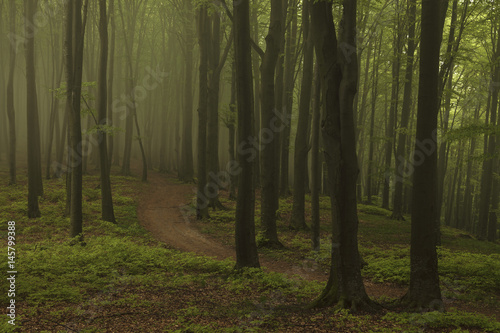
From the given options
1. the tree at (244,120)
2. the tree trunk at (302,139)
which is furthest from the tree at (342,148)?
the tree trunk at (302,139)

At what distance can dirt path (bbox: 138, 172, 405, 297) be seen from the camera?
10758 millimetres

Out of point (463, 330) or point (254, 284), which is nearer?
point (463, 330)

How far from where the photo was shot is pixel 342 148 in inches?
275

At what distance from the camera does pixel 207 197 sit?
18047mm

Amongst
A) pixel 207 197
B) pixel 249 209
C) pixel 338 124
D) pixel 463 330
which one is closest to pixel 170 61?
pixel 207 197

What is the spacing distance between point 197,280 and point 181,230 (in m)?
6.82

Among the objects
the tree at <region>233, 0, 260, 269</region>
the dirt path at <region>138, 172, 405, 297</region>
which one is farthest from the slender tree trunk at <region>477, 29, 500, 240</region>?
the tree at <region>233, 0, 260, 269</region>

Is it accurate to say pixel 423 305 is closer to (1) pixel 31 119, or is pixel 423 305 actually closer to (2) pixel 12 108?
(1) pixel 31 119

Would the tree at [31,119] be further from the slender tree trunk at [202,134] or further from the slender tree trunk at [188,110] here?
the slender tree trunk at [188,110]

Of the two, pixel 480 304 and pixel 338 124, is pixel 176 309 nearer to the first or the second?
pixel 338 124

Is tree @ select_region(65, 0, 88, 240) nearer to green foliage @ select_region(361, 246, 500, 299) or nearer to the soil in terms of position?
the soil

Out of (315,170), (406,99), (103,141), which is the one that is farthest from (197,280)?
(406,99)

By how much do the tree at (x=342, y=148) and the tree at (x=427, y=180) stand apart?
1.02 m

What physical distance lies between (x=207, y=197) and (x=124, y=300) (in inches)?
412
